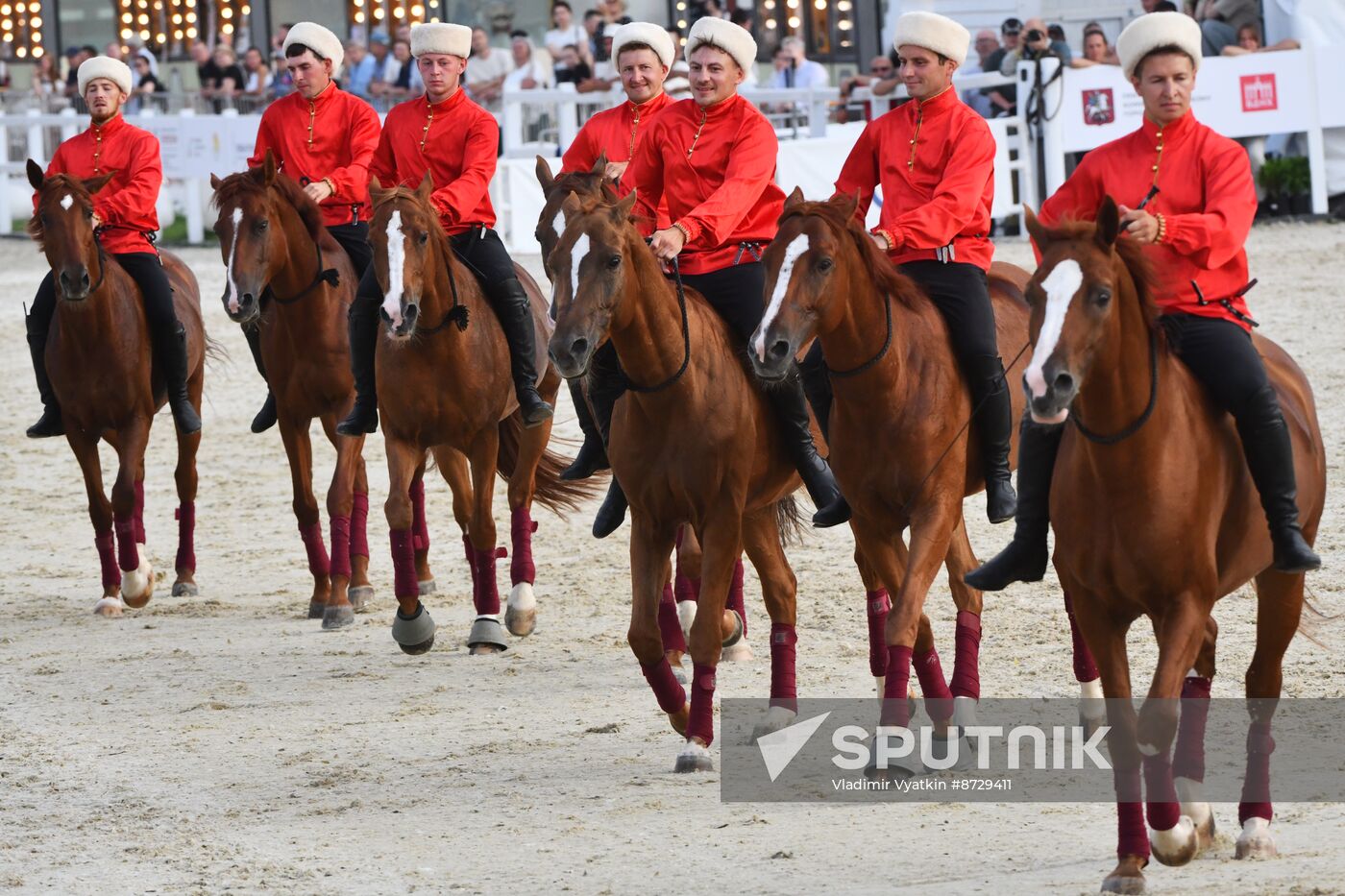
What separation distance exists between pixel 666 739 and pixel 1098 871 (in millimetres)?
2315

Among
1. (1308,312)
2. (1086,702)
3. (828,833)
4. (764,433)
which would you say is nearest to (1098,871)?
(828,833)

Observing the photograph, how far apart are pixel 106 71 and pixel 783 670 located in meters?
5.49

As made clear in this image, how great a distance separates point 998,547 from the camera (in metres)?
10.8

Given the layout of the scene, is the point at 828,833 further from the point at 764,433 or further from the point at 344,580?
the point at 344,580

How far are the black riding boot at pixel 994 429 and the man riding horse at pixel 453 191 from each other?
8.61ft

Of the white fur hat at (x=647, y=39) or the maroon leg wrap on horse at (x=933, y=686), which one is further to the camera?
the white fur hat at (x=647, y=39)

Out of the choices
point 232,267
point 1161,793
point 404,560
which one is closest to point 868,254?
point 1161,793

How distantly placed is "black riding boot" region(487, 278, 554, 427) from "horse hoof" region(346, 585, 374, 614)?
5.18 feet

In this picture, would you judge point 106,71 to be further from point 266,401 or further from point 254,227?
point 266,401

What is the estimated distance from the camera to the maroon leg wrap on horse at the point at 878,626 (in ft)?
24.4

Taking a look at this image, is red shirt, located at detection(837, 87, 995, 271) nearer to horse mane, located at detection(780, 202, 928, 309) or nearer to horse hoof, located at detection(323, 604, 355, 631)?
horse mane, located at detection(780, 202, 928, 309)

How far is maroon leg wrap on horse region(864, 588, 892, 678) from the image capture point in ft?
24.4

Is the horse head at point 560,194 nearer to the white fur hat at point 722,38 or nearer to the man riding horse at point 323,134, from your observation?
the white fur hat at point 722,38

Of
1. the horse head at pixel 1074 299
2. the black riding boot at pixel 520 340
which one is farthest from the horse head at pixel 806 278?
the black riding boot at pixel 520 340
